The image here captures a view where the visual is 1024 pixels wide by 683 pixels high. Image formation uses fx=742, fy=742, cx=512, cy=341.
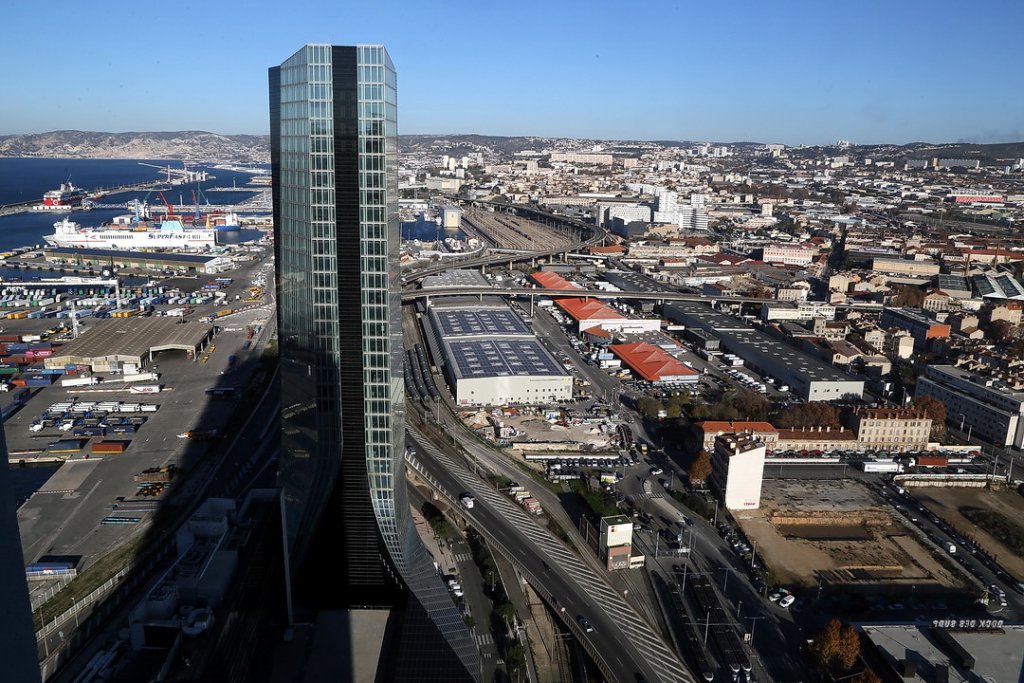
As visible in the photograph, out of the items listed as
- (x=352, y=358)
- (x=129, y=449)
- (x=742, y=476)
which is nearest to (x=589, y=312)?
(x=742, y=476)

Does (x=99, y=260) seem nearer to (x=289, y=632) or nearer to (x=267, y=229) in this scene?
(x=267, y=229)

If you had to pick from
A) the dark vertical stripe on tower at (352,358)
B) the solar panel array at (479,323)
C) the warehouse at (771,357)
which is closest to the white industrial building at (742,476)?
the warehouse at (771,357)

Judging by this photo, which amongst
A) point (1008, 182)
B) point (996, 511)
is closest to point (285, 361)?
point (996, 511)

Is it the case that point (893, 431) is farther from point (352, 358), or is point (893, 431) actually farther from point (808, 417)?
→ point (352, 358)

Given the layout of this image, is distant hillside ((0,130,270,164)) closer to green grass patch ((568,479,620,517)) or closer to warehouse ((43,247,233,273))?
warehouse ((43,247,233,273))

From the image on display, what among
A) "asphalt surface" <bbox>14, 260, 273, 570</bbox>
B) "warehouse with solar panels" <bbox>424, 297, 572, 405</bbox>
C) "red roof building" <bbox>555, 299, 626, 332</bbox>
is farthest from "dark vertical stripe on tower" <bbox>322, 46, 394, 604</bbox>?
"red roof building" <bbox>555, 299, 626, 332</bbox>

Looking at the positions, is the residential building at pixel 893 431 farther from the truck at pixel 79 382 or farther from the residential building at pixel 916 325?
the truck at pixel 79 382
